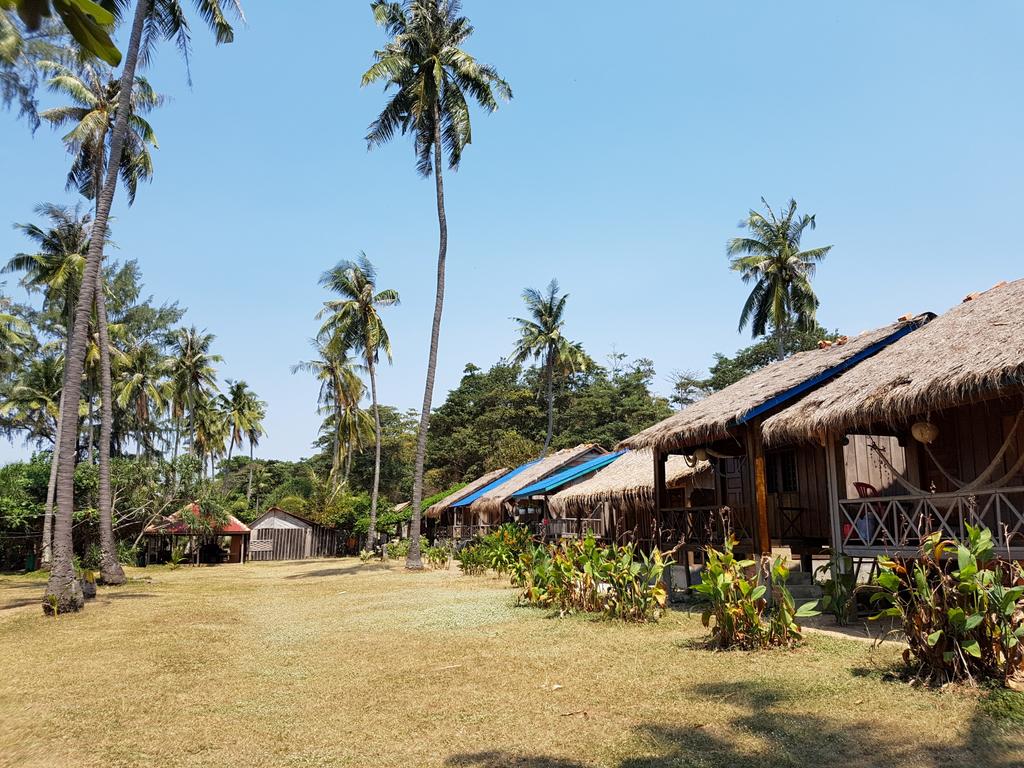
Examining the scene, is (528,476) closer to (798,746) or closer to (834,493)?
(834,493)

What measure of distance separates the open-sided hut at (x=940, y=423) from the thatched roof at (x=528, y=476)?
1674cm

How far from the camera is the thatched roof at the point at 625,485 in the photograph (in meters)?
18.7

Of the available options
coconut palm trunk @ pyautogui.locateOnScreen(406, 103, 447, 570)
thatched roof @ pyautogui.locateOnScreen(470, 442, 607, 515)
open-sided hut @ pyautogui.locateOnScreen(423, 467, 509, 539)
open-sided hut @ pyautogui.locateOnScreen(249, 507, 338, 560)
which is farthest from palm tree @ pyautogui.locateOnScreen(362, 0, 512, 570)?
open-sided hut @ pyautogui.locateOnScreen(249, 507, 338, 560)

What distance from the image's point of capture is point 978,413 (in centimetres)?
1068

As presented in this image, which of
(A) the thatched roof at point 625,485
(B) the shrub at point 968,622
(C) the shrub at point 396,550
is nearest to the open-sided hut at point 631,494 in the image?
(A) the thatched roof at point 625,485

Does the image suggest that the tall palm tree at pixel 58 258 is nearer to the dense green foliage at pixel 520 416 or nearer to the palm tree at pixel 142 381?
the palm tree at pixel 142 381

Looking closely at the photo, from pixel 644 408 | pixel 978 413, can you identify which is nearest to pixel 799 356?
pixel 978 413

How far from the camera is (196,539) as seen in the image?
114 ft

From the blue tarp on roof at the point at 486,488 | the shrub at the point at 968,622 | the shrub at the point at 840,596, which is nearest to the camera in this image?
the shrub at the point at 968,622

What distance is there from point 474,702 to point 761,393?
7639 mm

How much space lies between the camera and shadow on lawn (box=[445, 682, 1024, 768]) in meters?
4.29

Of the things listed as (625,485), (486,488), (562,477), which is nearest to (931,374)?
(625,485)

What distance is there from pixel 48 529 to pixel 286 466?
1708 inches

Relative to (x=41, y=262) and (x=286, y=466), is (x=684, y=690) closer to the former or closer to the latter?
(x=41, y=262)
